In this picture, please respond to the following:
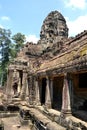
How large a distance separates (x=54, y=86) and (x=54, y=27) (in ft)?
64.1

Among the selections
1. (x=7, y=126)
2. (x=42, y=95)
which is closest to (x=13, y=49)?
(x=42, y=95)

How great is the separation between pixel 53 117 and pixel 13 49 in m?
36.3

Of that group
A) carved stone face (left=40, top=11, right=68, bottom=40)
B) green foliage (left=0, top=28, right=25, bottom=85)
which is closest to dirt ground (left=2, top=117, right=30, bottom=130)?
carved stone face (left=40, top=11, right=68, bottom=40)

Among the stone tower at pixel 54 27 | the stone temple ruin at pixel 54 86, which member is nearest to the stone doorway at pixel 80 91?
the stone temple ruin at pixel 54 86

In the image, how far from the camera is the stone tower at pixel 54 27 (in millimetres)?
35594

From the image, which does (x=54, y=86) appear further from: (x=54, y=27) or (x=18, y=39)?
(x=18, y=39)

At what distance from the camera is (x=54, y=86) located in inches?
726

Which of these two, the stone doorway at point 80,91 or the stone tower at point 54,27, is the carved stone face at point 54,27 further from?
the stone doorway at point 80,91

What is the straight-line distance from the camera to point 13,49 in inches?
1847

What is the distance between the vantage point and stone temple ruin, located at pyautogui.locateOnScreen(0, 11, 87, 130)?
10609 mm

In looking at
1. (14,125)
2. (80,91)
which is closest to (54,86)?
→ (80,91)

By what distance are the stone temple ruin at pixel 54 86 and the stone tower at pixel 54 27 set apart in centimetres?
164

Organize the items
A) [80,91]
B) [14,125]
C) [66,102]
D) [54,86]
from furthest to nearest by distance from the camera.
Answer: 1. [54,86]
2. [14,125]
3. [80,91]
4. [66,102]

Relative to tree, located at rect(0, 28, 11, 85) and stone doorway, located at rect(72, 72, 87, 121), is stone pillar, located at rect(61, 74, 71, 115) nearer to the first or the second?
stone doorway, located at rect(72, 72, 87, 121)
